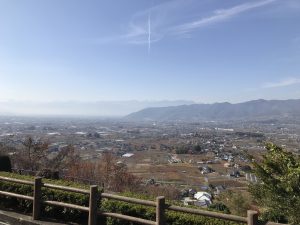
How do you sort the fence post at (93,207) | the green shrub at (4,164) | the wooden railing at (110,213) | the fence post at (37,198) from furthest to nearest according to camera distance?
the green shrub at (4,164) < the fence post at (37,198) < the fence post at (93,207) < the wooden railing at (110,213)

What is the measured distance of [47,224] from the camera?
9078 mm

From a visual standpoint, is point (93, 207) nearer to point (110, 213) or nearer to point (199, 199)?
point (110, 213)

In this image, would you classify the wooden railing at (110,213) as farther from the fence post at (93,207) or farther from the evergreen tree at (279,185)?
the evergreen tree at (279,185)

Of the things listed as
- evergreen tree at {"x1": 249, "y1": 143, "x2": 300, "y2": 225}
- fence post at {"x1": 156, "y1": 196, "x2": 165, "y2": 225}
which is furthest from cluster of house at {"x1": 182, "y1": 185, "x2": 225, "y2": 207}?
fence post at {"x1": 156, "y1": 196, "x2": 165, "y2": 225}

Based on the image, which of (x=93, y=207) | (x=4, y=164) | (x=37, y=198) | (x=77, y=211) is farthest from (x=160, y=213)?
(x=4, y=164)

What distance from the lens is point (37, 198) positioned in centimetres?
931

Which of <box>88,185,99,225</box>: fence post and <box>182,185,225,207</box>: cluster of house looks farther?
<box>182,185,225,207</box>: cluster of house

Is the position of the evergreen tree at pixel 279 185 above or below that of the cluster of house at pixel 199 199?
above

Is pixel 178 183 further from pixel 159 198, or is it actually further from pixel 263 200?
pixel 159 198

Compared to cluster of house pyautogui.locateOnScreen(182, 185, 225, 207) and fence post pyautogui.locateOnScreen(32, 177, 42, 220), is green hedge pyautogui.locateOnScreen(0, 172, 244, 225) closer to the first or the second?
fence post pyautogui.locateOnScreen(32, 177, 42, 220)

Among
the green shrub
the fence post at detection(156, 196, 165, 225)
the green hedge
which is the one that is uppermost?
the fence post at detection(156, 196, 165, 225)

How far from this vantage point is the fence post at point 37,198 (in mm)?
9219

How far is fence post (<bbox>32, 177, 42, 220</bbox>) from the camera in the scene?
9.22 m

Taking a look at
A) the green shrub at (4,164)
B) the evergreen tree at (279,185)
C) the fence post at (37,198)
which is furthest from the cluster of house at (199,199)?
the fence post at (37,198)
